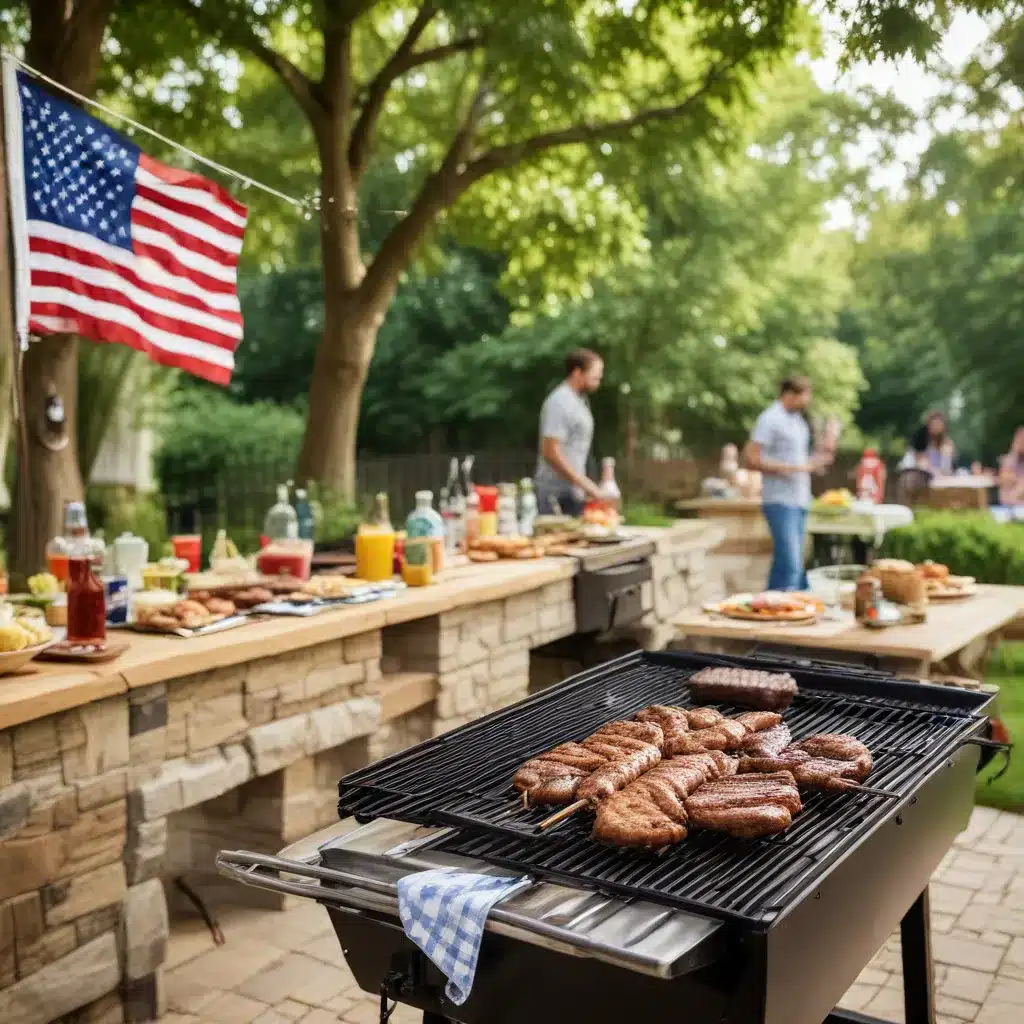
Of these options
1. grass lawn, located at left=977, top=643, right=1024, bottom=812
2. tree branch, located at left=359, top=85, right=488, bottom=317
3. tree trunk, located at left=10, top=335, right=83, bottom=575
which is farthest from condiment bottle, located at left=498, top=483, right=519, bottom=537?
tree branch, located at left=359, top=85, right=488, bottom=317

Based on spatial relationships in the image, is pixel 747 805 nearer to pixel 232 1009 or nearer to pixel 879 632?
pixel 232 1009

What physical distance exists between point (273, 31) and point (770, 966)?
9.74 m

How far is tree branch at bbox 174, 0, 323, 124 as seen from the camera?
9219mm

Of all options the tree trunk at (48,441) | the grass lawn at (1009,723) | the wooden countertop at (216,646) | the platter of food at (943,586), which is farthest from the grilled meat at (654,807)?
the tree trunk at (48,441)

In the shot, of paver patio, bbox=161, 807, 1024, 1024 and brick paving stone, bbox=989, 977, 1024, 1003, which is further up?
paver patio, bbox=161, 807, 1024, 1024

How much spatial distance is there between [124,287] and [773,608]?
126 inches

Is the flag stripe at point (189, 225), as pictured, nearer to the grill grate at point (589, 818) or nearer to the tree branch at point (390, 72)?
the grill grate at point (589, 818)

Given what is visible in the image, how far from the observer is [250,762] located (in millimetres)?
4215

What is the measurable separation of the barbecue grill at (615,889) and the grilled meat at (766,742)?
0.23 meters

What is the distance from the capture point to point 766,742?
2.95 m

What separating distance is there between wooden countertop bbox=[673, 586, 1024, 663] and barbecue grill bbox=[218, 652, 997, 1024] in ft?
5.68

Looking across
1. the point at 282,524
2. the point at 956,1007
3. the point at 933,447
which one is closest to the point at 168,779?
the point at 282,524

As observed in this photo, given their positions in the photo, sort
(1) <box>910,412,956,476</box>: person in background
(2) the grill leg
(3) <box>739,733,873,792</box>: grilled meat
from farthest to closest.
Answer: (1) <box>910,412,956,476</box>: person in background → (2) the grill leg → (3) <box>739,733,873,792</box>: grilled meat

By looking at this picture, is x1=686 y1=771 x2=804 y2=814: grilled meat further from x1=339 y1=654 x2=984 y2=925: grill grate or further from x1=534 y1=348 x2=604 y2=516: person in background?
x1=534 y1=348 x2=604 y2=516: person in background
